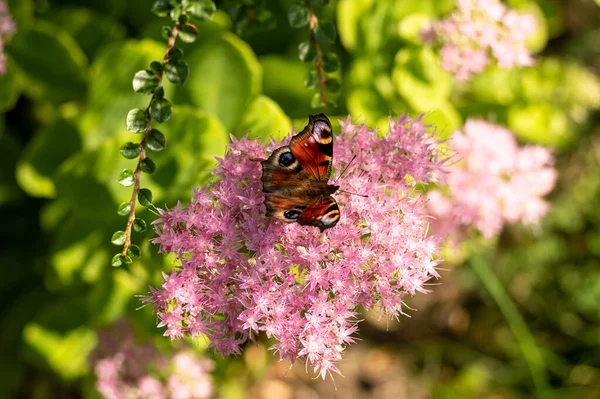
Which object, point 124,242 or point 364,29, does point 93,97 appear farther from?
point 364,29

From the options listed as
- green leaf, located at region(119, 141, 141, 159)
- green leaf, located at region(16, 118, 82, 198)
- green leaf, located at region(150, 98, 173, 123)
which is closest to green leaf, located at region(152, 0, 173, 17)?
green leaf, located at region(150, 98, 173, 123)

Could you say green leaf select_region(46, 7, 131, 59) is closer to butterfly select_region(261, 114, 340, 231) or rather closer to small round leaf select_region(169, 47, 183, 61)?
small round leaf select_region(169, 47, 183, 61)

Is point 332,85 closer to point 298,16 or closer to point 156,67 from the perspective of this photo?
point 298,16

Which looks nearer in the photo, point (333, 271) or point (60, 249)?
point (333, 271)

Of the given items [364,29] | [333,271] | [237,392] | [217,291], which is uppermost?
[364,29]

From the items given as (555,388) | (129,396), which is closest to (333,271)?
(129,396)

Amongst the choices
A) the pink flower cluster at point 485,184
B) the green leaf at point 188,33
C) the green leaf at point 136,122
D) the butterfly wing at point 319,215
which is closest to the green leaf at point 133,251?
the green leaf at point 136,122

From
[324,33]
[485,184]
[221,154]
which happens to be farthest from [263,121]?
[485,184]

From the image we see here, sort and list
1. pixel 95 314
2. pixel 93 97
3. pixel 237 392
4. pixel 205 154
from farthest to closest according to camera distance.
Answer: pixel 237 392, pixel 95 314, pixel 93 97, pixel 205 154
